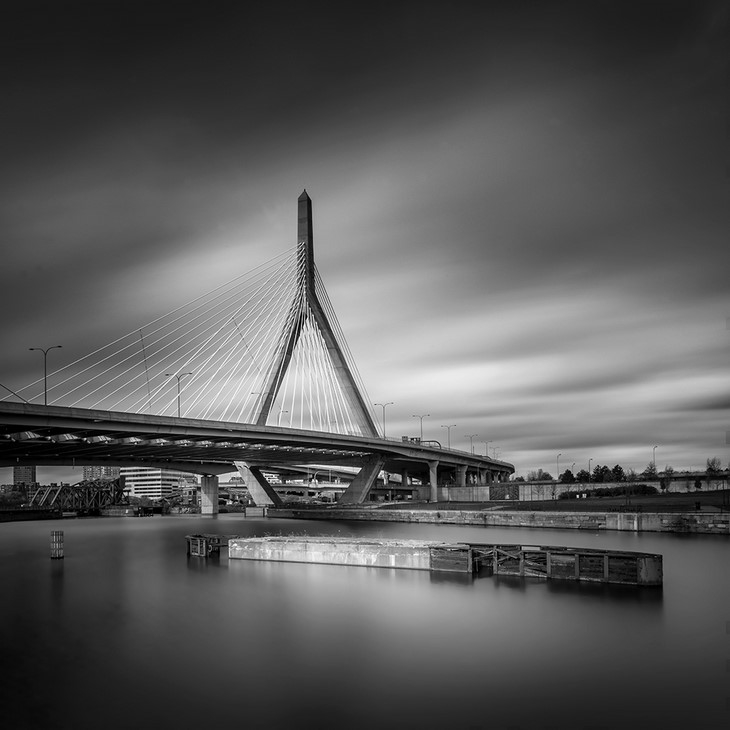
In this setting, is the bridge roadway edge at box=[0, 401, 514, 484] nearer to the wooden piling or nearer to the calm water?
the wooden piling

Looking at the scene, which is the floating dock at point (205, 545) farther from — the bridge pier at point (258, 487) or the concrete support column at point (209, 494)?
the concrete support column at point (209, 494)

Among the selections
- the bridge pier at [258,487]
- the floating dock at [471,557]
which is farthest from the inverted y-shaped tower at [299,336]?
the floating dock at [471,557]

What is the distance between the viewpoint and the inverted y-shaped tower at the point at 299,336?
75.6 m

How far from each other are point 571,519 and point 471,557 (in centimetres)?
3024

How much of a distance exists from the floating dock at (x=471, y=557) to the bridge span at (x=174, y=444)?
67.9 feet

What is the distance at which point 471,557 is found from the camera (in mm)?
34250

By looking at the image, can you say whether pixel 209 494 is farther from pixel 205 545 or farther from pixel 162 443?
pixel 205 545

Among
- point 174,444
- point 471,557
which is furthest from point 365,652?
point 174,444

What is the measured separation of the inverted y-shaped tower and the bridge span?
10.1 feet

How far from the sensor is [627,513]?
58125 mm

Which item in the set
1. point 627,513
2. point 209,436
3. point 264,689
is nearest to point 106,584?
point 264,689

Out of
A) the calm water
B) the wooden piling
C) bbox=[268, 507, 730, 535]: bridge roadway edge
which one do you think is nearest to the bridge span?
the wooden piling

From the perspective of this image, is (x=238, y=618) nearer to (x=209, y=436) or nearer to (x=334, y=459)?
(x=209, y=436)

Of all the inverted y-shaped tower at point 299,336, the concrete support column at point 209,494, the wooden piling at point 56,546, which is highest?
the inverted y-shaped tower at point 299,336
